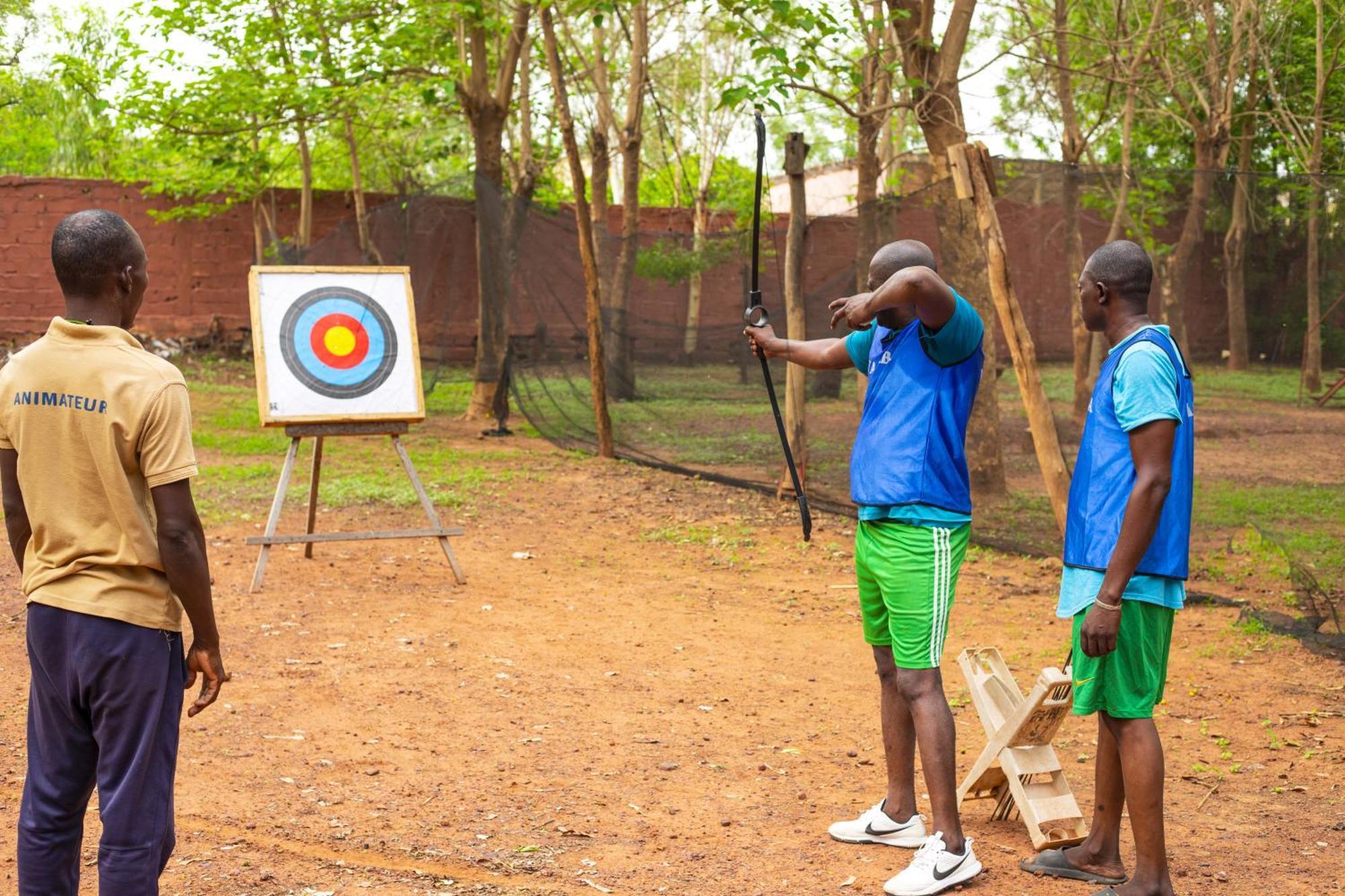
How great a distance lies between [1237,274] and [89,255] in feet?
17.5

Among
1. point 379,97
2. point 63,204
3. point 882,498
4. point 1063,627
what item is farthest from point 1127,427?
point 63,204

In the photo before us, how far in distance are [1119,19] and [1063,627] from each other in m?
5.03

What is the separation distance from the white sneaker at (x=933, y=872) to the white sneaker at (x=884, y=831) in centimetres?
21

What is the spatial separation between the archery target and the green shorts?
13.1ft

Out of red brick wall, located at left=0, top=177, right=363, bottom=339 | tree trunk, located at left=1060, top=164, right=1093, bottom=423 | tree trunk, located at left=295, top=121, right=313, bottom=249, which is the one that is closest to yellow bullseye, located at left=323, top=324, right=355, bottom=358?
tree trunk, located at left=1060, top=164, right=1093, bottom=423

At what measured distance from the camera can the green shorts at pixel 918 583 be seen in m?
3.07

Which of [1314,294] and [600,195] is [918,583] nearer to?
[1314,294]

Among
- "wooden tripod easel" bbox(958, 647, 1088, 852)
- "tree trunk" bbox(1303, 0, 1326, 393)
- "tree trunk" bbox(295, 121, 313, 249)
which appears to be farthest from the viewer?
"tree trunk" bbox(295, 121, 313, 249)

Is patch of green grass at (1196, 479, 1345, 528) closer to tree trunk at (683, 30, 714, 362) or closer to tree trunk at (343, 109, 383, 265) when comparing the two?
tree trunk at (683, 30, 714, 362)

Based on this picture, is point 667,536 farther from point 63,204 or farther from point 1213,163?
point 63,204

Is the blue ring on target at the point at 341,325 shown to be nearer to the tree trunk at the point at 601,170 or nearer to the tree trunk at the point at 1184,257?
the tree trunk at the point at 1184,257

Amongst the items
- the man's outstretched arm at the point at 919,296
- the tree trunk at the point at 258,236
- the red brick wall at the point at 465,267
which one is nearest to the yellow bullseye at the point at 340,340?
the red brick wall at the point at 465,267

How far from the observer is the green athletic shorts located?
9.34 ft

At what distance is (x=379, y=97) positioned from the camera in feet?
45.3
